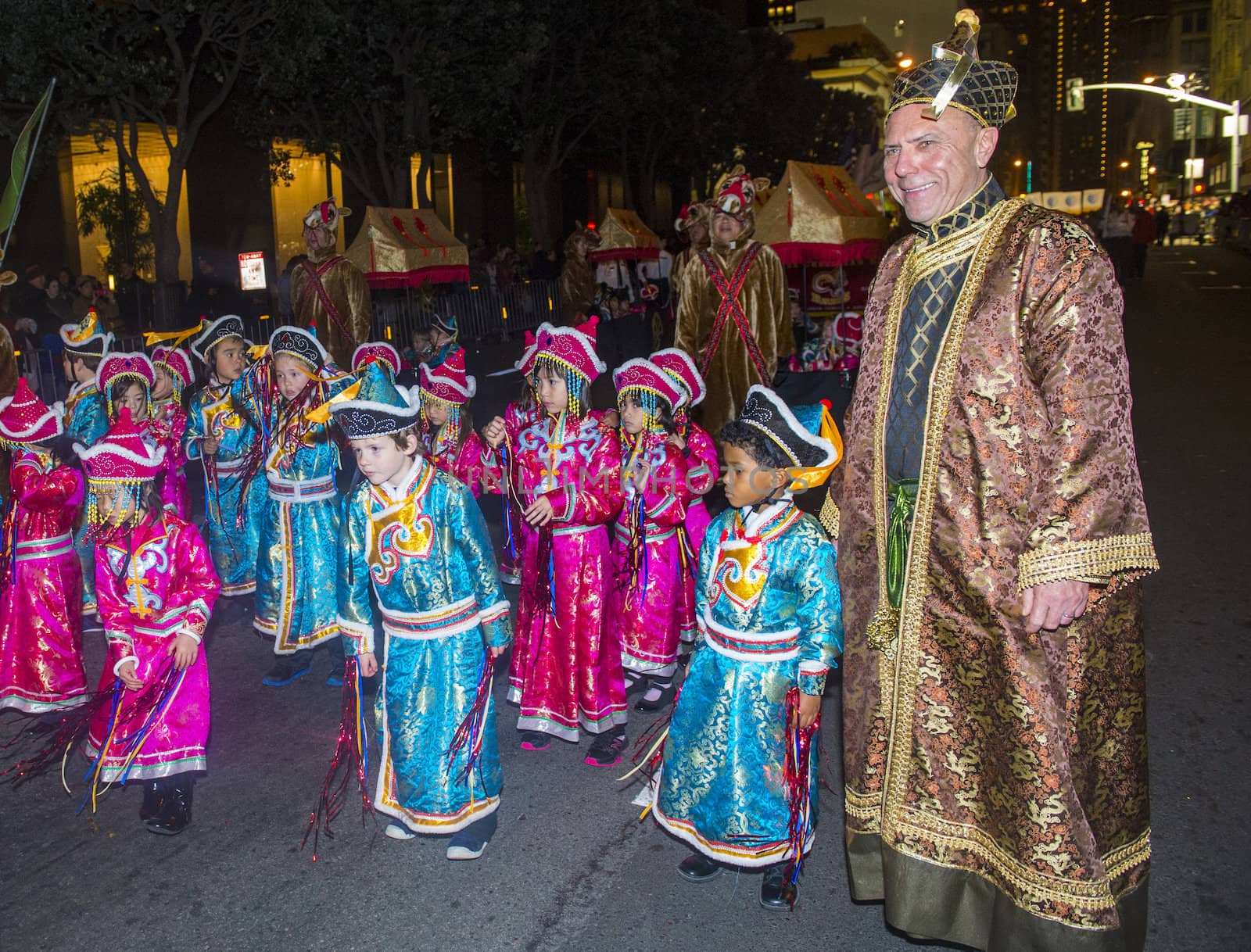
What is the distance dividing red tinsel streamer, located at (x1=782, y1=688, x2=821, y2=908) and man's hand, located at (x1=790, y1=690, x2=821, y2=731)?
0.02 m

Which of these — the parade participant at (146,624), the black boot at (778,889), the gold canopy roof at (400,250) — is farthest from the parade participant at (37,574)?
the gold canopy roof at (400,250)

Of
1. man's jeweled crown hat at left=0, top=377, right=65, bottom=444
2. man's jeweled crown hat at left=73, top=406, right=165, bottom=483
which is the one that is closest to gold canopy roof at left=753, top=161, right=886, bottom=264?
man's jeweled crown hat at left=0, top=377, right=65, bottom=444

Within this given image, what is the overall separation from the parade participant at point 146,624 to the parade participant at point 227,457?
1.79 meters

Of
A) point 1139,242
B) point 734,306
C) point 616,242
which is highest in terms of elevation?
point 1139,242

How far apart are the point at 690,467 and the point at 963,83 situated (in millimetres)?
2743

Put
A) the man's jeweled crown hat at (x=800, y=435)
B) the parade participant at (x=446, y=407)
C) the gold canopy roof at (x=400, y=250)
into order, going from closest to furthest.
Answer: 1. the man's jeweled crown hat at (x=800, y=435)
2. the parade participant at (x=446, y=407)
3. the gold canopy roof at (x=400, y=250)

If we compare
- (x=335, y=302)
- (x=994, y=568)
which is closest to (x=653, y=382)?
(x=994, y=568)

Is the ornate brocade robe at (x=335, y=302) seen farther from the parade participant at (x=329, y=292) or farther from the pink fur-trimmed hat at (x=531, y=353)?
the pink fur-trimmed hat at (x=531, y=353)

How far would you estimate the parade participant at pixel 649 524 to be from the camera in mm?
5020

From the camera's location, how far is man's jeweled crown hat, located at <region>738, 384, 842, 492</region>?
348cm

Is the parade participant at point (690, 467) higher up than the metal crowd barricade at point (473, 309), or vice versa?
the metal crowd barricade at point (473, 309)

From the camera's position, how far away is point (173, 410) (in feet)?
21.1

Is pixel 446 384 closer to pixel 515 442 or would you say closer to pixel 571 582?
pixel 515 442

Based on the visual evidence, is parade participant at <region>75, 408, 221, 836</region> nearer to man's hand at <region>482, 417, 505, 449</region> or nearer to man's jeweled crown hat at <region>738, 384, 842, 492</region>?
man's hand at <region>482, 417, 505, 449</region>
